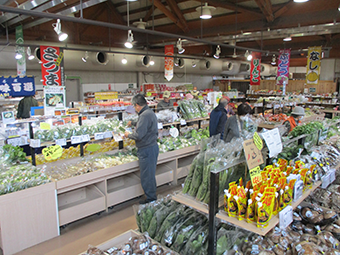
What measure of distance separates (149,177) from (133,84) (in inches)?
417

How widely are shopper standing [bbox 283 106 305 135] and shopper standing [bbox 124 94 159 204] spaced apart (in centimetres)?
228

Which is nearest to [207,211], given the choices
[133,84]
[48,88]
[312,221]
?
[312,221]

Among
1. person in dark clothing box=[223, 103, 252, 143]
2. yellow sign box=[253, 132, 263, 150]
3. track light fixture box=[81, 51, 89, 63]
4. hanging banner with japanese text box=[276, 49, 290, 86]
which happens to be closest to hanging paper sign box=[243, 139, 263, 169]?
yellow sign box=[253, 132, 263, 150]

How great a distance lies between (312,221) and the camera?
92.4 inches

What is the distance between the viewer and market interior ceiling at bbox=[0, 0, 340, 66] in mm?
8312

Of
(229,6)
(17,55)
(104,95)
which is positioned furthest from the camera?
(104,95)

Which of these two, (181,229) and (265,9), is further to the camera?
(265,9)

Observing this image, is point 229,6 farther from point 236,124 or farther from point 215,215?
point 215,215

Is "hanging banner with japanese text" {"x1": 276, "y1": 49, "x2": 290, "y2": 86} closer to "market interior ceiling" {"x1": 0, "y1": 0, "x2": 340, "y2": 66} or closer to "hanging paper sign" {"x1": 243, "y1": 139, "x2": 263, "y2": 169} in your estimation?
Result: "market interior ceiling" {"x1": 0, "y1": 0, "x2": 340, "y2": 66}

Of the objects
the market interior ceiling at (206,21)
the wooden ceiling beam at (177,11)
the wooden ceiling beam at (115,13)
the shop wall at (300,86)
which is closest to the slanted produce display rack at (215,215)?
the market interior ceiling at (206,21)

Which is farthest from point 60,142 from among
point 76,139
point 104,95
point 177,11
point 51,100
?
point 177,11

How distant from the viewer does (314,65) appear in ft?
35.0

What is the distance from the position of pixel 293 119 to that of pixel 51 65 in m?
7.07

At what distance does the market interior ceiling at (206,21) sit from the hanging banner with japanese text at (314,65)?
767mm
